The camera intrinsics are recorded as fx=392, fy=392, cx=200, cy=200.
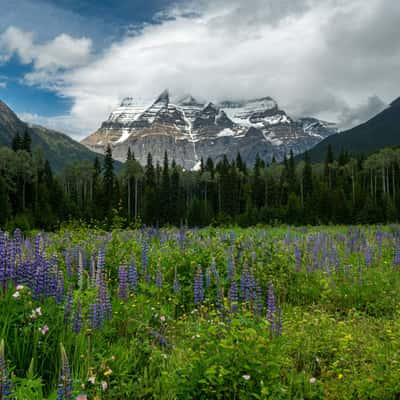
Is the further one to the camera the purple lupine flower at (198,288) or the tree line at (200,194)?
the tree line at (200,194)

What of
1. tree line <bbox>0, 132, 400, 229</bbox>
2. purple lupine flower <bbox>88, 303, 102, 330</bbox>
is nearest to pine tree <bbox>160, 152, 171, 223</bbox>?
tree line <bbox>0, 132, 400, 229</bbox>

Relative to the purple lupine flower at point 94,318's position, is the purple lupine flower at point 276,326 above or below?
below

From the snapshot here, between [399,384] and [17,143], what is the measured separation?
86.1m

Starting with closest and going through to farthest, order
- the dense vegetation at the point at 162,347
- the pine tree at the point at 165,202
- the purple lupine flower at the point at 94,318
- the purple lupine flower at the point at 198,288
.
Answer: the dense vegetation at the point at 162,347 < the purple lupine flower at the point at 94,318 < the purple lupine flower at the point at 198,288 < the pine tree at the point at 165,202

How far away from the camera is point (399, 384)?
4.09 m

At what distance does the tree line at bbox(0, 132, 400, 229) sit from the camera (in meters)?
52.0

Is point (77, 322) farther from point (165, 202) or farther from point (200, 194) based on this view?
point (200, 194)

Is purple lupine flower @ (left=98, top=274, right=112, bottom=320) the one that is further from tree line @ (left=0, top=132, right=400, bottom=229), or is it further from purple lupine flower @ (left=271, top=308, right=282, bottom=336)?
tree line @ (left=0, top=132, right=400, bottom=229)

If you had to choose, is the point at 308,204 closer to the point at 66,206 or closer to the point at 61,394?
the point at 66,206

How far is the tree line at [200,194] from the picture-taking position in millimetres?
52000

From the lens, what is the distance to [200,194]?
118812 mm

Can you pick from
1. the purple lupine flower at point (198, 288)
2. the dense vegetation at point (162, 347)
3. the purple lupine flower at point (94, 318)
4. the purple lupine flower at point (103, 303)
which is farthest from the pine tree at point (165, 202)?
the purple lupine flower at point (94, 318)

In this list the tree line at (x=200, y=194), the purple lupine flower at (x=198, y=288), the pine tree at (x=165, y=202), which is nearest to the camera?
the purple lupine flower at (x=198, y=288)

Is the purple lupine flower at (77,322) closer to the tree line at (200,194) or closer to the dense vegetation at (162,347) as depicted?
the dense vegetation at (162,347)
